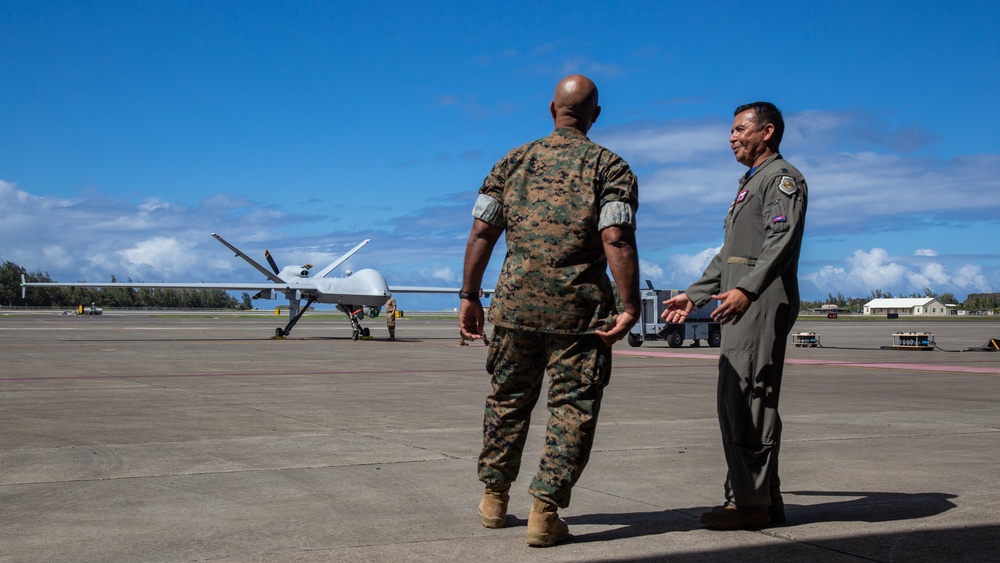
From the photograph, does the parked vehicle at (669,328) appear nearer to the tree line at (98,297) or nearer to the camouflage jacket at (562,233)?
the camouflage jacket at (562,233)

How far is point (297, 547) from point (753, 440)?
2143 millimetres

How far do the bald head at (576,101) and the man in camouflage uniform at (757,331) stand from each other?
901mm

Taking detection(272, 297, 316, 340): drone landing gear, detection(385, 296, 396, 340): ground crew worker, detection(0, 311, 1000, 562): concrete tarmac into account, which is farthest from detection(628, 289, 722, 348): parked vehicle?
detection(0, 311, 1000, 562): concrete tarmac

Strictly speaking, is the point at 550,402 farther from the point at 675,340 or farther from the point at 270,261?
the point at 270,261

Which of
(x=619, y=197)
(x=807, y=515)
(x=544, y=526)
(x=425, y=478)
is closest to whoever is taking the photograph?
(x=544, y=526)

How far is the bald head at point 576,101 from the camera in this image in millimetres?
4340

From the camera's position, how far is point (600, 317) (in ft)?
13.2

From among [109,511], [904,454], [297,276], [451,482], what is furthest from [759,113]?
[297,276]

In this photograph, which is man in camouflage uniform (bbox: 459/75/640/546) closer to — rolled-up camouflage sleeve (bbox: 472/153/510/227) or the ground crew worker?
rolled-up camouflage sleeve (bbox: 472/153/510/227)

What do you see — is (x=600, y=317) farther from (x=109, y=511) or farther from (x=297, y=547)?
(x=109, y=511)

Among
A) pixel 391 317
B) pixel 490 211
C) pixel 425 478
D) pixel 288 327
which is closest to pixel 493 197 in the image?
pixel 490 211

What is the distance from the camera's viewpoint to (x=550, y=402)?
4.11 meters

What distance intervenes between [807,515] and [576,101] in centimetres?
239

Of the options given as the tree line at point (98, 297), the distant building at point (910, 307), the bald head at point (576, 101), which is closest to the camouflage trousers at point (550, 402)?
the bald head at point (576, 101)
